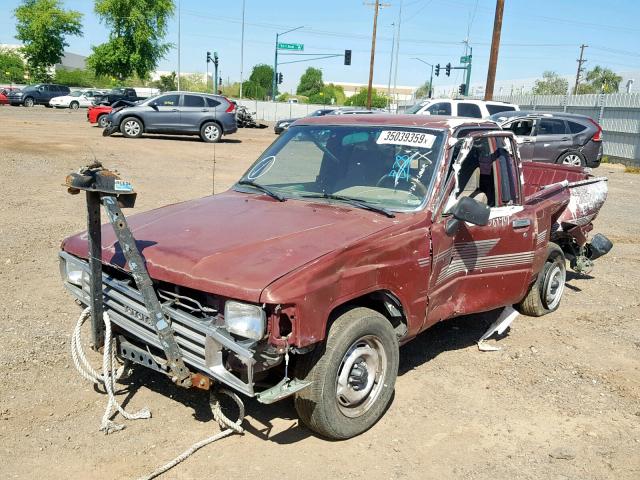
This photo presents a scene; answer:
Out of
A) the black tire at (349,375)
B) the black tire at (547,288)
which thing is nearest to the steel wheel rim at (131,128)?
the black tire at (547,288)

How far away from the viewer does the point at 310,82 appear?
130 metres

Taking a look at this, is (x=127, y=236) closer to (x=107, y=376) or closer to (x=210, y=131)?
(x=107, y=376)

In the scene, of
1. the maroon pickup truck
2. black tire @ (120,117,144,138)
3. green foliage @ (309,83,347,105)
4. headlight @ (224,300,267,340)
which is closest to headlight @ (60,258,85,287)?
the maroon pickup truck

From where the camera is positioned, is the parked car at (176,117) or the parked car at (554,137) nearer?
the parked car at (554,137)

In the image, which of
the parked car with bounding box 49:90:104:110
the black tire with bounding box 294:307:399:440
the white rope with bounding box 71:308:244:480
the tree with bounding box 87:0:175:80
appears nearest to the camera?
the black tire with bounding box 294:307:399:440

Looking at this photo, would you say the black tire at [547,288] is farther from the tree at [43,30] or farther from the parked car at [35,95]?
the tree at [43,30]

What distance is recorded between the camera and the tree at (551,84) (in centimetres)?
6594

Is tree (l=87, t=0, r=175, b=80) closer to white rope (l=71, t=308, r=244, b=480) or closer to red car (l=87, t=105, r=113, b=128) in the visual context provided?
red car (l=87, t=105, r=113, b=128)

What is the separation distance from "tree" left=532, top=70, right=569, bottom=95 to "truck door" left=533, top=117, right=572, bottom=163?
166 ft

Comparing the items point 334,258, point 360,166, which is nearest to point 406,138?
point 360,166

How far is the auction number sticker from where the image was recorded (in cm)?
457

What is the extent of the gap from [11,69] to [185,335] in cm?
7868

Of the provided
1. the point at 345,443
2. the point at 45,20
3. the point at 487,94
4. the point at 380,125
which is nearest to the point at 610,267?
the point at 380,125

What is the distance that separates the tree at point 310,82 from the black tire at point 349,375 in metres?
124
